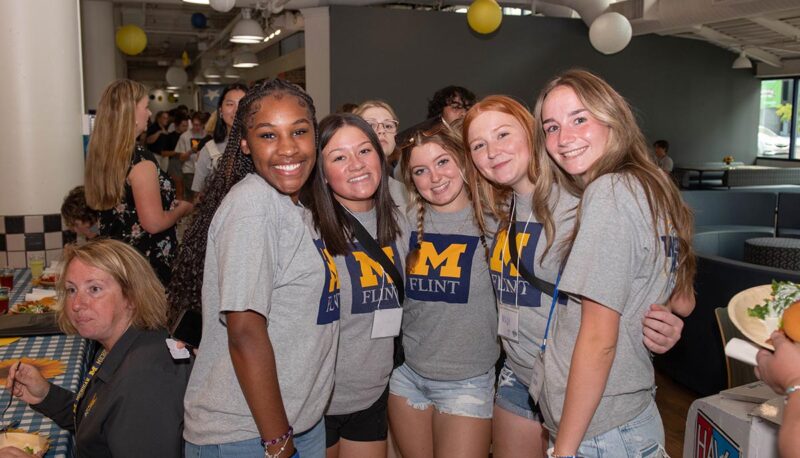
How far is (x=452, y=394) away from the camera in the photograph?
A: 2293mm

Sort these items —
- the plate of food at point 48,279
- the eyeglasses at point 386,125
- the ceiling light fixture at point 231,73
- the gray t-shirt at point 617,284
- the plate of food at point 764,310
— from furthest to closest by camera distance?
the ceiling light fixture at point 231,73 < the eyeglasses at point 386,125 < the plate of food at point 48,279 < the gray t-shirt at point 617,284 < the plate of food at point 764,310

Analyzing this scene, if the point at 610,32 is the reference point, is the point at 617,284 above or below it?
below

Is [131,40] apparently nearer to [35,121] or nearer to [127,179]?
[35,121]

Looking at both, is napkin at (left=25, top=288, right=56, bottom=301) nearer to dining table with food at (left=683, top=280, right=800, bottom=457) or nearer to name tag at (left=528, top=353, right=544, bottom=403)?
name tag at (left=528, top=353, right=544, bottom=403)

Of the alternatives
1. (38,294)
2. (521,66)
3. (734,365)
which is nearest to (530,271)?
(734,365)

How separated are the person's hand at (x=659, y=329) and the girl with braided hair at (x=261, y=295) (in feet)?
2.46

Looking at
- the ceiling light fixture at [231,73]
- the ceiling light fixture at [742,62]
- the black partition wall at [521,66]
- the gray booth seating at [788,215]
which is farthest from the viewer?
the ceiling light fixture at [231,73]

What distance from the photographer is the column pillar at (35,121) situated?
3.70 meters

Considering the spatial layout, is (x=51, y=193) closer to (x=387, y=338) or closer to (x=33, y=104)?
(x=33, y=104)

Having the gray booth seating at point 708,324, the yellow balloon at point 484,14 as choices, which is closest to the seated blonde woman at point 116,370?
the gray booth seating at point 708,324

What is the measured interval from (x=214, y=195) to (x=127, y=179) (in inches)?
64.8

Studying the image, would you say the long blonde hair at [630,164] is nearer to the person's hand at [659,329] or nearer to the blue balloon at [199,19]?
the person's hand at [659,329]

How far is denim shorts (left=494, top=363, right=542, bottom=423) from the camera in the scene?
2.18m

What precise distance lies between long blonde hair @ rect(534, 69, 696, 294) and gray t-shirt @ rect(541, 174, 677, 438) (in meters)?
0.03
